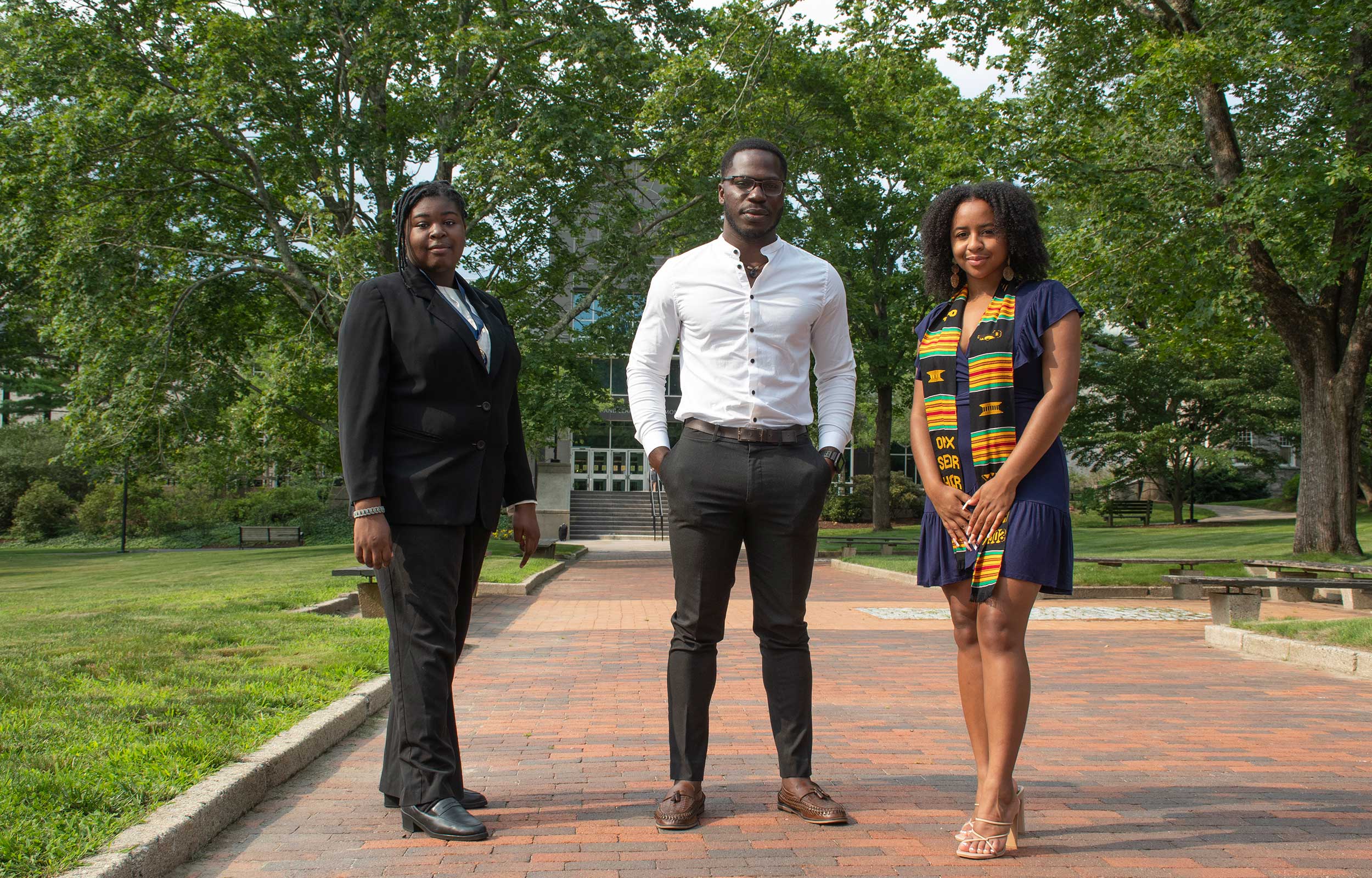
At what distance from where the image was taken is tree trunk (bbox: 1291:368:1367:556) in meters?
16.8

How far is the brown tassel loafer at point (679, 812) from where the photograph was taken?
11.9 feet

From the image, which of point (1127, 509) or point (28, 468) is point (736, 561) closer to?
point (28, 468)

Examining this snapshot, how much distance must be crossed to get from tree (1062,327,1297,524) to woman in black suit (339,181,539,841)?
31.7 metres

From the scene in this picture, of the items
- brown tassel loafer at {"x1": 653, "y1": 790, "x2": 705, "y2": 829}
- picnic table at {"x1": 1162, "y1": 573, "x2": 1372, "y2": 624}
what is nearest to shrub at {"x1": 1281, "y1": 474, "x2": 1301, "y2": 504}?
picnic table at {"x1": 1162, "y1": 573, "x2": 1372, "y2": 624}

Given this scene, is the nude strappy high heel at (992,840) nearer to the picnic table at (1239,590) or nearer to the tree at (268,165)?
the picnic table at (1239,590)

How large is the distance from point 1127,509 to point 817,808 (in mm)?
38011

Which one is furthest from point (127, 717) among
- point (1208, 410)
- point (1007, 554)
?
point (1208, 410)

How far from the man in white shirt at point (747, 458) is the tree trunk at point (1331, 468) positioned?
15912 millimetres

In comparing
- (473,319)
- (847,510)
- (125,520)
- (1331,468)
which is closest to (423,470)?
(473,319)

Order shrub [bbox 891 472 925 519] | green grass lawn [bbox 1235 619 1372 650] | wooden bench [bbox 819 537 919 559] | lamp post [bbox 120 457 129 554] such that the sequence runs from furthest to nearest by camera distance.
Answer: shrub [bbox 891 472 925 519], wooden bench [bbox 819 537 919 559], lamp post [bbox 120 457 129 554], green grass lawn [bbox 1235 619 1372 650]

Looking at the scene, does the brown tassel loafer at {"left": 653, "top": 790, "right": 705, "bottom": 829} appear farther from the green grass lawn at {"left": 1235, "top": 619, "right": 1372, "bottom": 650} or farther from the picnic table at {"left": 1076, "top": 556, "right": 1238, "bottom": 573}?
the picnic table at {"left": 1076, "top": 556, "right": 1238, "bottom": 573}

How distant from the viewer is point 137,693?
5.39 meters

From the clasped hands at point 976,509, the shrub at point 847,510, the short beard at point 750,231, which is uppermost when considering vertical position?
the short beard at point 750,231

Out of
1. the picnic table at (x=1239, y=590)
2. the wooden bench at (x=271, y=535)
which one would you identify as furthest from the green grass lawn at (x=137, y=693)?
the wooden bench at (x=271, y=535)
